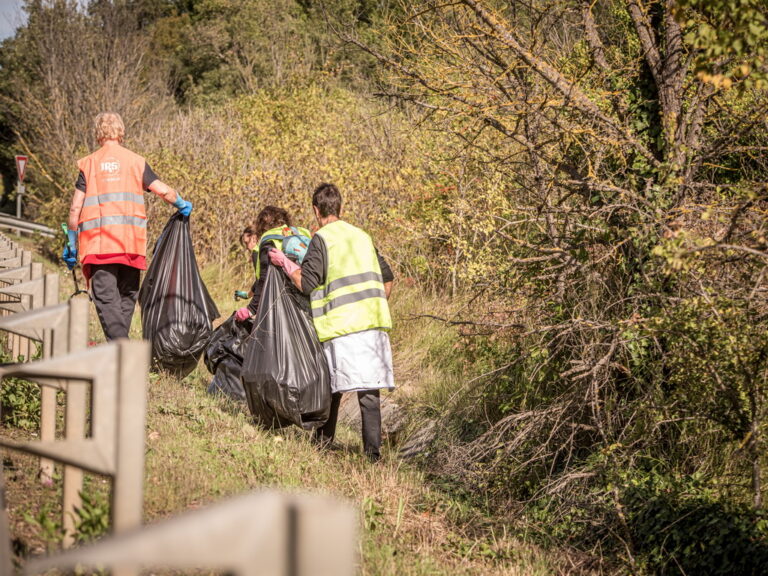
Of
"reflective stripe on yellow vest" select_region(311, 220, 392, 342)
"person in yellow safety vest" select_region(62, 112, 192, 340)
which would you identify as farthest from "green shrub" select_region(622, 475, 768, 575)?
"person in yellow safety vest" select_region(62, 112, 192, 340)

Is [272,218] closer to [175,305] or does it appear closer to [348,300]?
[175,305]

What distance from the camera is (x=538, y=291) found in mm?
6059

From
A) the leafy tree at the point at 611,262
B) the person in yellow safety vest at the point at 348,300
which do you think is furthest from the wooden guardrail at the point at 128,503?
the leafy tree at the point at 611,262

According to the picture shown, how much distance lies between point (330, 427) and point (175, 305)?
5.56ft

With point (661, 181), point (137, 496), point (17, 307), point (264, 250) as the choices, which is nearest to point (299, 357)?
point (264, 250)

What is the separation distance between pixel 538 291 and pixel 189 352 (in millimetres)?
2820

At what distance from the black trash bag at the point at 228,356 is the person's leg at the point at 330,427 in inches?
39.0

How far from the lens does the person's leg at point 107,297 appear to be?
20.5 feet

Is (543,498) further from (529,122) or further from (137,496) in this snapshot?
(137,496)

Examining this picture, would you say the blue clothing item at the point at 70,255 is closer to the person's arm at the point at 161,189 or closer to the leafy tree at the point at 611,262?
the person's arm at the point at 161,189

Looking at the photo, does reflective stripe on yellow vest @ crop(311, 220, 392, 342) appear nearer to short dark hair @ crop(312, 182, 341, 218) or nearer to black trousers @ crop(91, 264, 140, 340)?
short dark hair @ crop(312, 182, 341, 218)

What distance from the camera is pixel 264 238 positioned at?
21.1ft

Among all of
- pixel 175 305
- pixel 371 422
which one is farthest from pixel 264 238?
pixel 371 422

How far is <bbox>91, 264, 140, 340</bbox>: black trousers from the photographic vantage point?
20.5 feet
